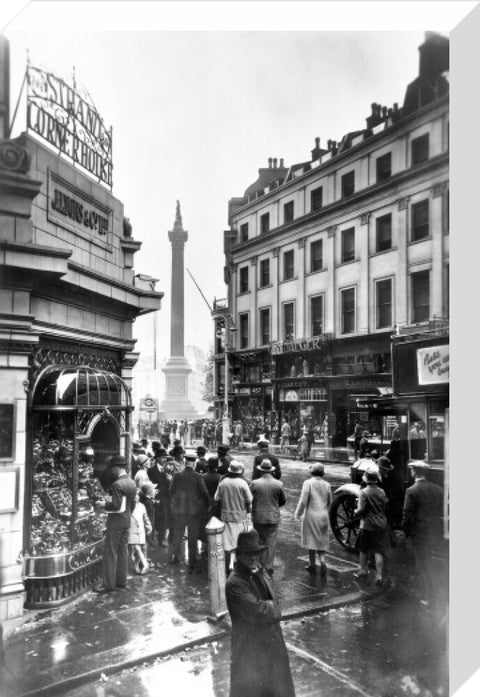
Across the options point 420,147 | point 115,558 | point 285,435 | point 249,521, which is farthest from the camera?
point 249,521

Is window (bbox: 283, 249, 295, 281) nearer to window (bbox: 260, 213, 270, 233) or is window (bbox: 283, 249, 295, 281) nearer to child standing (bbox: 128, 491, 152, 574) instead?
window (bbox: 260, 213, 270, 233)

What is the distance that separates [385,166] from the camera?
439 centimetres

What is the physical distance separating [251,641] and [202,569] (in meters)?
3.13

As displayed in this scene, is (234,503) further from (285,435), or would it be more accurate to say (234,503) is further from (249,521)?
(285,435)

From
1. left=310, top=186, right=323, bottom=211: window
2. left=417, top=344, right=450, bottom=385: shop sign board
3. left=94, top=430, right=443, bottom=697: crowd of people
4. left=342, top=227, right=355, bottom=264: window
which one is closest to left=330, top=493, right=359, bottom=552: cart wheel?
left=94, top=430, right=443, bottom=697: crowd of people

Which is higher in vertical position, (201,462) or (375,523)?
(201,462)

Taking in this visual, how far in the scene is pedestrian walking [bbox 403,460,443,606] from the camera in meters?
4.65

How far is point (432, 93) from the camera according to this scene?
14.4 ft

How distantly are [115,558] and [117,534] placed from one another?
0.24m

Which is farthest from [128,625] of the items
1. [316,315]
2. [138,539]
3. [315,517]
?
[316,315]

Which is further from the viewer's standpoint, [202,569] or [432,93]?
[202,569]

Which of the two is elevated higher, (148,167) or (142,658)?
(148,167)

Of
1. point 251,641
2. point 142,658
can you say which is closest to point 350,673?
point 251,641

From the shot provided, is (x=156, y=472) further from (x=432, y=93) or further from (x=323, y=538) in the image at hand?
(x=432, y=93)
